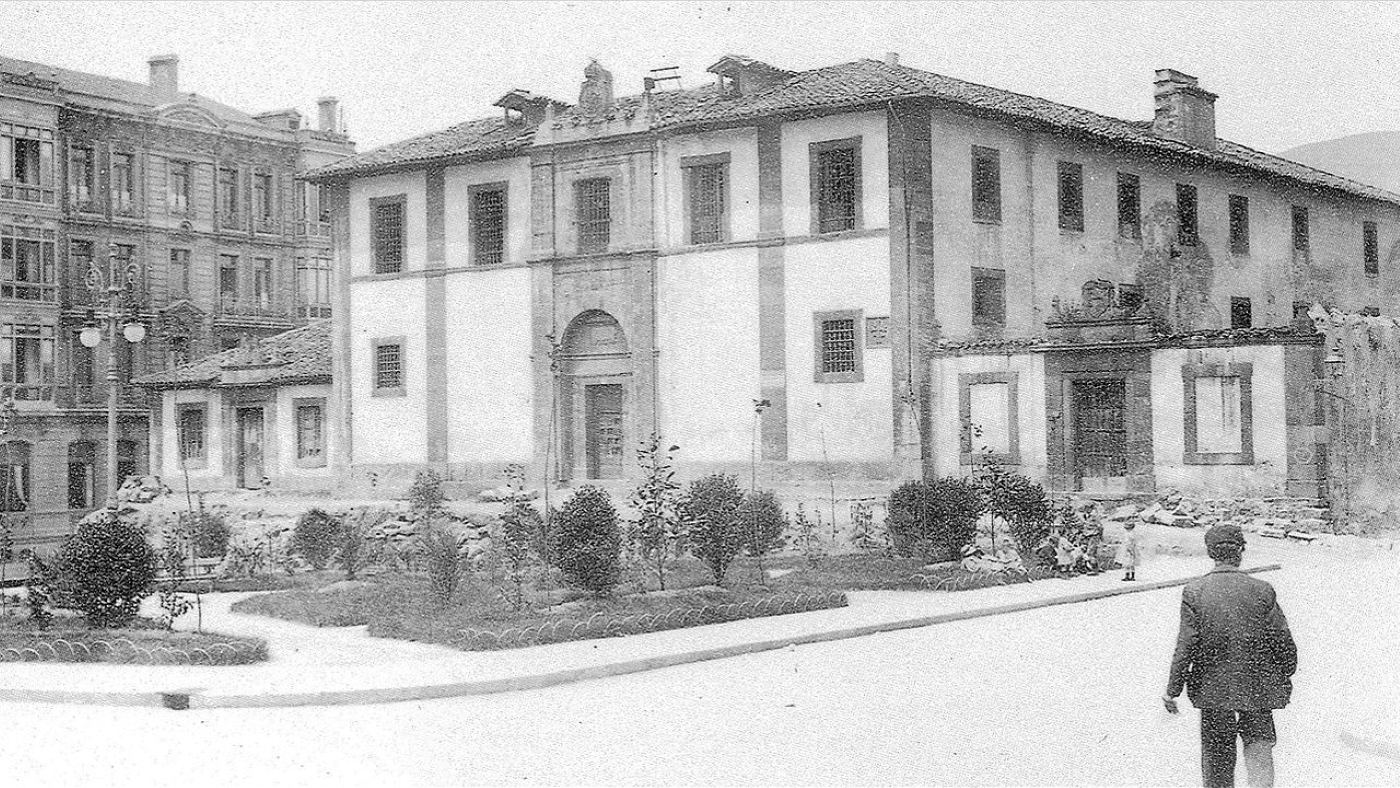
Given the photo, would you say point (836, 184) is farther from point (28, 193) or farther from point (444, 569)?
point (28, 193)

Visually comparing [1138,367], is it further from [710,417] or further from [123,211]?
[123,211]

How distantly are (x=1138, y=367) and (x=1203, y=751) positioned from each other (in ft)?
63.5

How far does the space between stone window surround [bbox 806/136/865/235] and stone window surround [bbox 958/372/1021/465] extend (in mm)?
3503

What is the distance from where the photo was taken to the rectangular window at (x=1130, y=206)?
102 ft

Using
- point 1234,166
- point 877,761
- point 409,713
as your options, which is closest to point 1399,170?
point 877,761

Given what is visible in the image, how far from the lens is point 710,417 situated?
2869cm

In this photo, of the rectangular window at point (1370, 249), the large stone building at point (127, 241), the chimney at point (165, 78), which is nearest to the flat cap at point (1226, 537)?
the large stone building at point (127, 241)

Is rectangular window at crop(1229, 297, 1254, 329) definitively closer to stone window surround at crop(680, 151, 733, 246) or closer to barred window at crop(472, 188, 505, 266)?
stone window surround at crop(680, 151, 733, 246)

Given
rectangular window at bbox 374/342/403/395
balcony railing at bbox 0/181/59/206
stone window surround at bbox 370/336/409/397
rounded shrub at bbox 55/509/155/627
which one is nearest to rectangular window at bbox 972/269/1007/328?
stone window surround at bbox 370/336/409/397

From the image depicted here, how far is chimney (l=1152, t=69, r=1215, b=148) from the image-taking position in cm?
3272

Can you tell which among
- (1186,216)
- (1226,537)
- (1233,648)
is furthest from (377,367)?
(1233,648)

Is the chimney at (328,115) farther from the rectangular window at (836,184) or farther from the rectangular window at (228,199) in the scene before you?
the rectangular window at (836,184)

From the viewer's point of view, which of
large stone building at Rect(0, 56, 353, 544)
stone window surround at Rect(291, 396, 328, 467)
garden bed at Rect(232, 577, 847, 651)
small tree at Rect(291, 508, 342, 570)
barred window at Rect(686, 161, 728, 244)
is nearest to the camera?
garden bed at Rect(232, 577, 847, 651)

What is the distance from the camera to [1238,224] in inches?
1334
